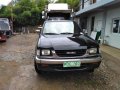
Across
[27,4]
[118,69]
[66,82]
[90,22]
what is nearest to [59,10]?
[90,22]

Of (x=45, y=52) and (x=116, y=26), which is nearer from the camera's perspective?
(x=45, y=52)

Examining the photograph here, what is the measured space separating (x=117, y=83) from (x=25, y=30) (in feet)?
85.2

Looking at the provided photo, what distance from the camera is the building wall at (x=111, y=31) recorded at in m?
11.3

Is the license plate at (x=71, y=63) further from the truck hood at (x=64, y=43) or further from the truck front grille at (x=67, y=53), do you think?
the truck hood at (x=64, y=43)

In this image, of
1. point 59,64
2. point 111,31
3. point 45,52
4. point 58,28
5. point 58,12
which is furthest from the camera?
point 58,12

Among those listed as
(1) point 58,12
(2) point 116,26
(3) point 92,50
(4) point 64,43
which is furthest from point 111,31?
(4) point 64,43

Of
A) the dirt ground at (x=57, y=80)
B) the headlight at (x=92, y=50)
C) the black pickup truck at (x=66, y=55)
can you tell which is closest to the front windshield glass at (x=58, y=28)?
the black pickup truck at (x=66, y=55)

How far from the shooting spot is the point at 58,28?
20.8ft

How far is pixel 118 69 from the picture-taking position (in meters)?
6.27

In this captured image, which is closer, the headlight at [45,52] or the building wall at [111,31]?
the headlight at [45,52]

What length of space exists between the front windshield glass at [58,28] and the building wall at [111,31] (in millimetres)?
5561

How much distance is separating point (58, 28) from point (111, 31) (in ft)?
23.0

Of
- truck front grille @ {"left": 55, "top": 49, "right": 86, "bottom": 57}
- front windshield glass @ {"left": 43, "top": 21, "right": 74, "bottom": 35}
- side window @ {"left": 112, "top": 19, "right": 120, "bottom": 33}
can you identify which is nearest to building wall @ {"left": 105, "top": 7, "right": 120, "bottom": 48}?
side window @ {"left": 112, "top": 19, "right": 120, "bottom": 33}

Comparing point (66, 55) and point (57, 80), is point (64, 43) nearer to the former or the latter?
point (66, 55)
